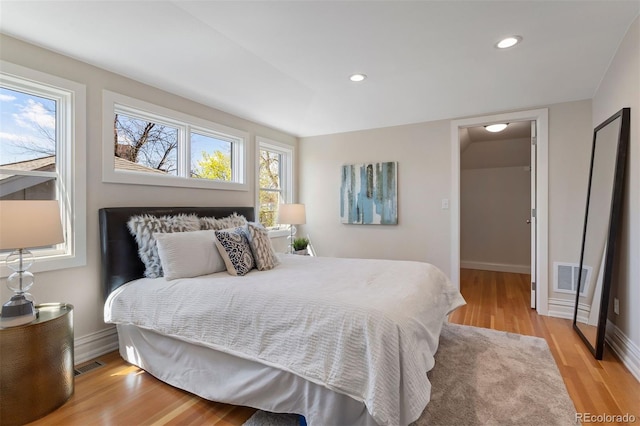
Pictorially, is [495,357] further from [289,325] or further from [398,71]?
[398,71]

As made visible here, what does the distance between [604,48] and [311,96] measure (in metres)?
2.53

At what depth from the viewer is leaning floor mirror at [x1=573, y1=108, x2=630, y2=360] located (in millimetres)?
2334

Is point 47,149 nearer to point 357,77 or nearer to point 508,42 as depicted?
point 357,77

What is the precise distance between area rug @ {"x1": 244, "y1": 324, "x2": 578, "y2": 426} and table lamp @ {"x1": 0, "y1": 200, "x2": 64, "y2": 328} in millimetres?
1433

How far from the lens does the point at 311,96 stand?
11.2 feet

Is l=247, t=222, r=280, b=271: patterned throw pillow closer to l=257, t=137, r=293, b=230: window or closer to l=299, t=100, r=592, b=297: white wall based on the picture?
l=257, t=137, r=293, b=230: window

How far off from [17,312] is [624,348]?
3952 millimetres

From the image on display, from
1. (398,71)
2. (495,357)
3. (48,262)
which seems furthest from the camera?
(398,71)

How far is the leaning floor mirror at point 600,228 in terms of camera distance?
233 cm

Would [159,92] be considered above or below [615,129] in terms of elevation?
above

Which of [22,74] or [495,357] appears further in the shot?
[495,357]

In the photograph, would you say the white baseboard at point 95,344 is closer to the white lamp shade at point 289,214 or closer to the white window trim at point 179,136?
the white window trim at point 179,136

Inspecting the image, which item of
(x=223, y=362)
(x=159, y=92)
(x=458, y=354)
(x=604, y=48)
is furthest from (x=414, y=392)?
(x=159, y=92)

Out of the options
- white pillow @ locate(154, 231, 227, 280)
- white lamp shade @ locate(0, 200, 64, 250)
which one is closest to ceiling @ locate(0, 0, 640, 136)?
white lamp shade @ locate(0, 200, 64, 250)
